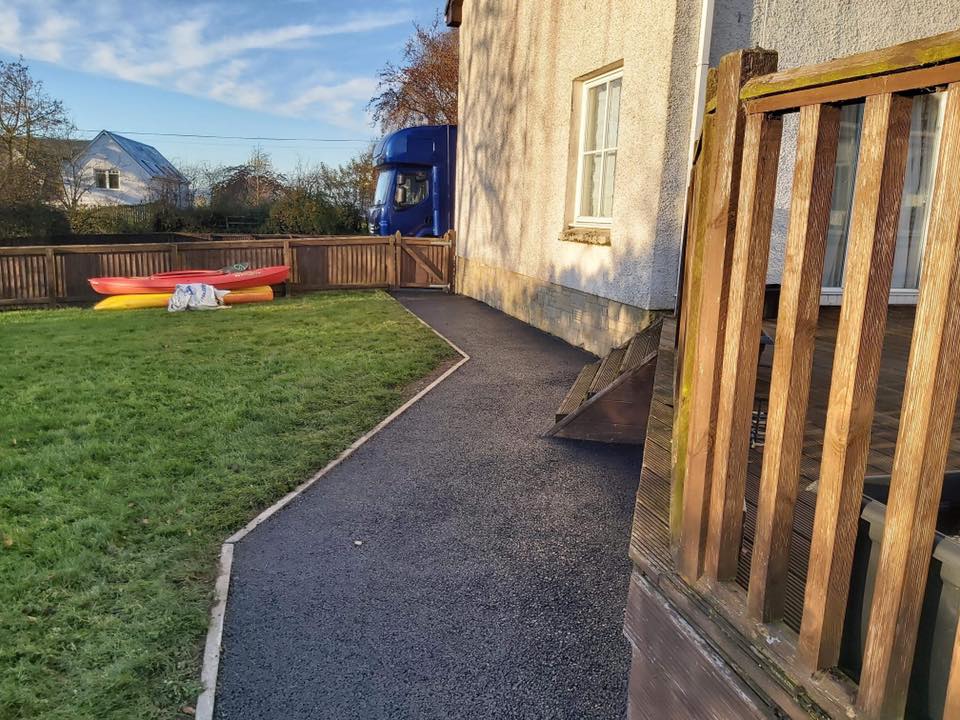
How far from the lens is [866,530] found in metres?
1.32

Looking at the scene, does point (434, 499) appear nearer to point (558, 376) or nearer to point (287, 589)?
point (287, 589)

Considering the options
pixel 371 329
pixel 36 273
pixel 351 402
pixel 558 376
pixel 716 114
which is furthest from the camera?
pixel 36 273

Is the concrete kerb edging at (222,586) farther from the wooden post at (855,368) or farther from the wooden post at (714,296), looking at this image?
the wooden post at (855,368)

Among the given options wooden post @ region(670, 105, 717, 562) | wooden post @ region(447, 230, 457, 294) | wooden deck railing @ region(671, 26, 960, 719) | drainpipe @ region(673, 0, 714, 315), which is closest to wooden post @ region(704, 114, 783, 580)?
wooden deck railing @ region(671, 26, 960, 719)

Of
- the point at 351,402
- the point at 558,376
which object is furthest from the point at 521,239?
the point at 351,402

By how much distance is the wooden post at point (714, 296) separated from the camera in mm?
1545

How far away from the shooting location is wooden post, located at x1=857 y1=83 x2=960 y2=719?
103 centimetres

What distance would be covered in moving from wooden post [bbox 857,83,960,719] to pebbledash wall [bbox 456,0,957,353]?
5.68 metres

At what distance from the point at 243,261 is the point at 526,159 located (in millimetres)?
7347

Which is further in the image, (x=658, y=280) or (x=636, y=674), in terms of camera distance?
(x=658, y=280)

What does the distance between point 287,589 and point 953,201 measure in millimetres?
2990

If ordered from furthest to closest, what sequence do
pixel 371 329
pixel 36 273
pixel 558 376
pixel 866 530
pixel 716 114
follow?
pixel 36 273 → pixel 371 329 → pixel 558 376 → pixel 716 114 → pixel 866 530

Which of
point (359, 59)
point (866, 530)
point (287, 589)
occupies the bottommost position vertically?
point (287, 589)

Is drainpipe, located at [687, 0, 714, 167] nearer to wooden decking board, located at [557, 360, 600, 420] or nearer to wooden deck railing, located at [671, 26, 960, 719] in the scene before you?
wooden decking board, located at [557, 360, 600, 420]
